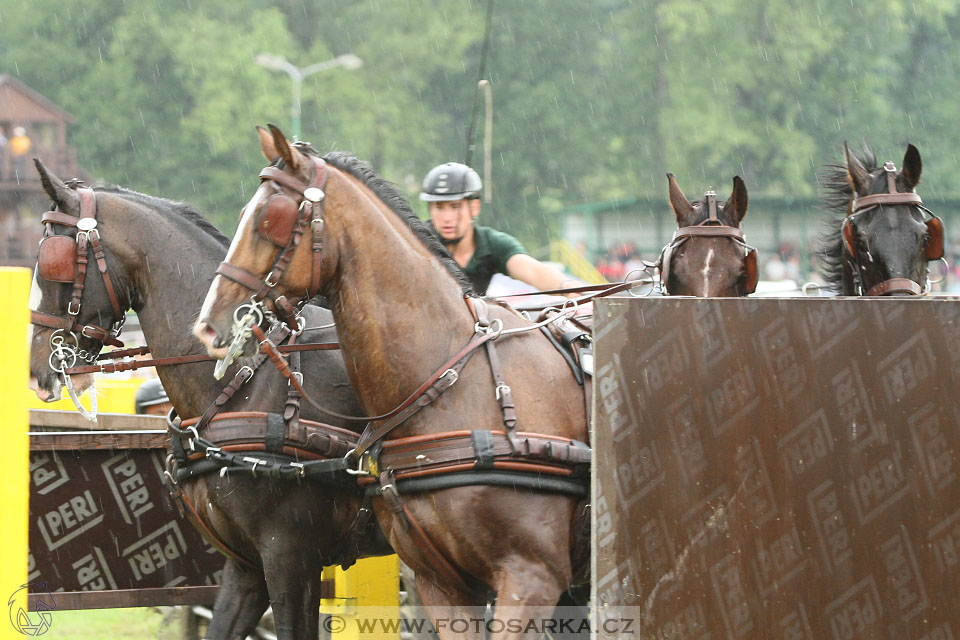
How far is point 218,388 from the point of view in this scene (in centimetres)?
463

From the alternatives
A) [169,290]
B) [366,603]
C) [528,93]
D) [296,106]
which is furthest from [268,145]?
[528,93]

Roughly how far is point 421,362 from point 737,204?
1736 mm

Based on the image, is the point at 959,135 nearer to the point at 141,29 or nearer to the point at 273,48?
the point at 273,48

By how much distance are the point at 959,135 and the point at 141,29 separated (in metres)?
28.7

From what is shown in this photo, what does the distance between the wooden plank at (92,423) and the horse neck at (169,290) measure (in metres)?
1.30

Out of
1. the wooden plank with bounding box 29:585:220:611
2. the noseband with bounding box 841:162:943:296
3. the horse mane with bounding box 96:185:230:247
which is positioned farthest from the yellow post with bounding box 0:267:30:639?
the noseband with bounding box 841:162:943:296

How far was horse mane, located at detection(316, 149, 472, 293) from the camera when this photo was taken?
4.09m

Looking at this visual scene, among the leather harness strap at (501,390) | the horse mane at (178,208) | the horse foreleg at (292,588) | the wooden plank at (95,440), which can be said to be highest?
the horse mane at (178,208)

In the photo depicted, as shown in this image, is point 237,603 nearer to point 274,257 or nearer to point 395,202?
point 274,257

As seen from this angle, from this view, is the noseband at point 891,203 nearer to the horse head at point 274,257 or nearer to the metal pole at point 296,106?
the horse head at point 274,257

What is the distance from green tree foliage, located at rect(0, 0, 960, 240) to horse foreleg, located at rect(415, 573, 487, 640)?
36.3 metres

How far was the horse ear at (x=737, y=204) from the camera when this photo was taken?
4953 millimetres

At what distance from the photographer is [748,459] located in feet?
10.9

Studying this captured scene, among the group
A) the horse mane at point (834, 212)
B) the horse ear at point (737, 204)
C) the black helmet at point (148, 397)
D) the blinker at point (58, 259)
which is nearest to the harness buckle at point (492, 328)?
the horse ear at point (737, 204)
